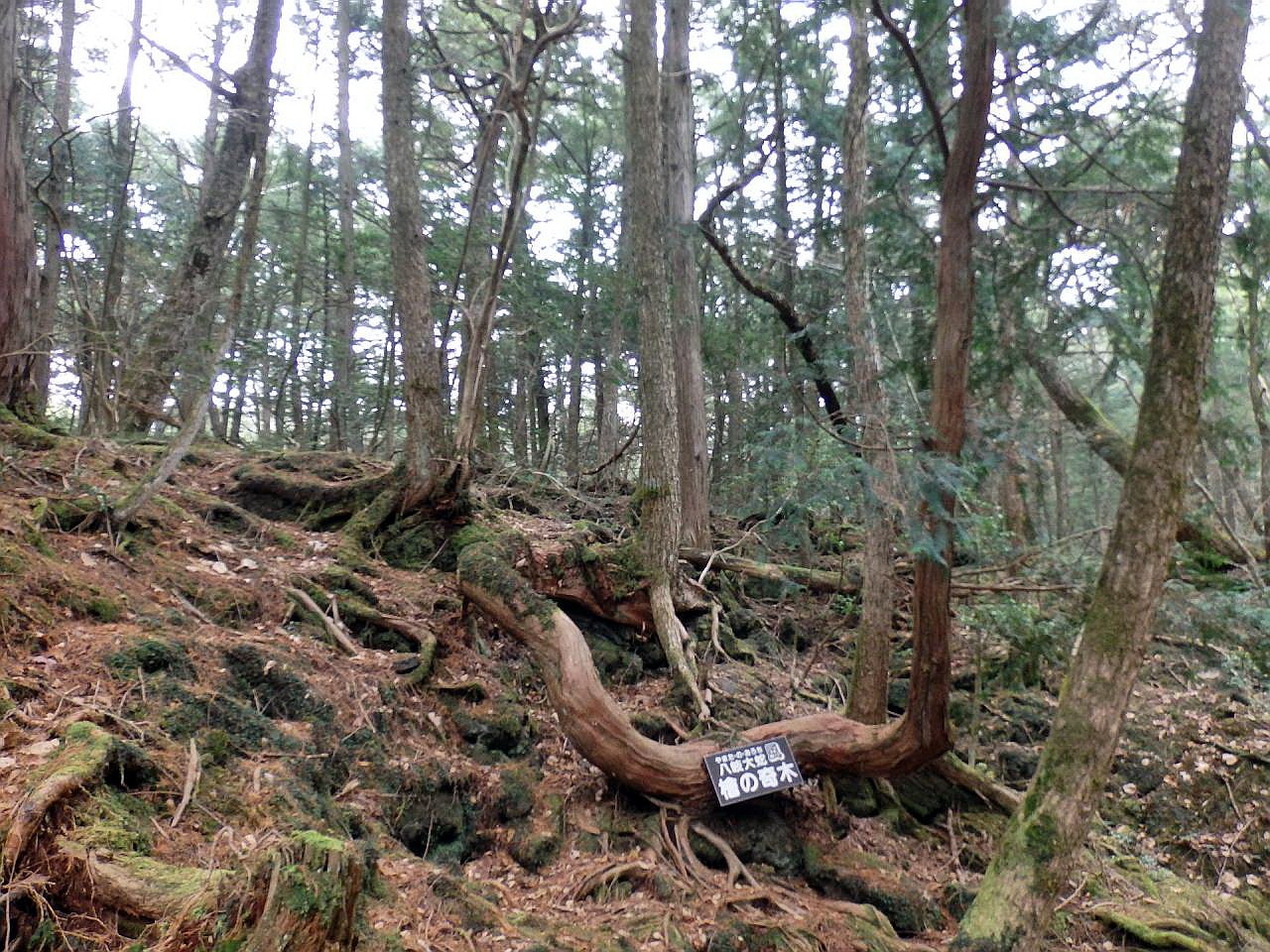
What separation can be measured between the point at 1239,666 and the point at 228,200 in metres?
10.9

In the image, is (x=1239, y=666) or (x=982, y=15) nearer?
(x=982, y=15)

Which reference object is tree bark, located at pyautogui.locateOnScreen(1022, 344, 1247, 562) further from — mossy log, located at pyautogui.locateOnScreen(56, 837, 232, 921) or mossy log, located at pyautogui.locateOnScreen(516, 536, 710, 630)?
mossy log, located at pyautogui.locateOnScreen(56, 837, 232, 921)

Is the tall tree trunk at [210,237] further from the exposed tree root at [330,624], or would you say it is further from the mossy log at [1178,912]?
the mossy log at [1178,912]

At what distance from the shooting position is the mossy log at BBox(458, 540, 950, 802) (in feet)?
16.6

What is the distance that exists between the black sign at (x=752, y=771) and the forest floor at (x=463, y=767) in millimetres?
374

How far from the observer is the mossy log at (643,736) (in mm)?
5055

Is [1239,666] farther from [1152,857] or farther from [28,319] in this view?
[28,319]

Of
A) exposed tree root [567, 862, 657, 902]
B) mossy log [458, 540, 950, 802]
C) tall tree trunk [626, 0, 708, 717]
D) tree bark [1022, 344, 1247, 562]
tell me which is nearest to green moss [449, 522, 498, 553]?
mossy log [458, 540, 950, 802]

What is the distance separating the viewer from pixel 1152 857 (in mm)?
5855

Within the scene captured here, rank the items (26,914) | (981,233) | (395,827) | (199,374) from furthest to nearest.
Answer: (199,374) < (981,233) < (395,827) < (26,914)

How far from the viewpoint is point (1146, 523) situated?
391cm

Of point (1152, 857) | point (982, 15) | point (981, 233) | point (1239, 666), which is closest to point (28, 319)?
point (982, 15)

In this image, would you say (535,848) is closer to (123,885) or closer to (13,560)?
(123,885)

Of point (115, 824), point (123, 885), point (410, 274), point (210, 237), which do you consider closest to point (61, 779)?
point (115, 824)
